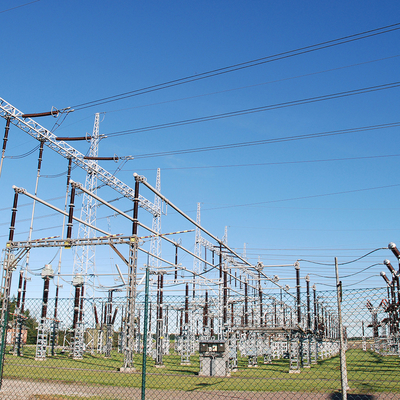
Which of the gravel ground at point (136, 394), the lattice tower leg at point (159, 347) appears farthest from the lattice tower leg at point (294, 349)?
the gravel ground at point (136, 394)

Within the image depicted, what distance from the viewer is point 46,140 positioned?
26.3 metres

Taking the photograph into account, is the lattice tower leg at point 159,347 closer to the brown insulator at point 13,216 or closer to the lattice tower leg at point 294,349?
the lattice tower leg at point 294,349

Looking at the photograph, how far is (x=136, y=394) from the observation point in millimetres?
10000

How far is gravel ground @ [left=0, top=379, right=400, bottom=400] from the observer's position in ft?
31.4

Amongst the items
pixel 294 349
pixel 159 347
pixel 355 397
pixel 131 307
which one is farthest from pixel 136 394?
pixel 294 349

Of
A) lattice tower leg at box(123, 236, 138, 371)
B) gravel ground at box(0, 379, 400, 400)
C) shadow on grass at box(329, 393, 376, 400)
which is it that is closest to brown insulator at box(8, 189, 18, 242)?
lattice tower leg at box(123, 236, 138, 371)

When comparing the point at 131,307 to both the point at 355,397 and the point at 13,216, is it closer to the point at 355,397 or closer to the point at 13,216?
the point at 355,397

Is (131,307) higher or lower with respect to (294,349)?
higher

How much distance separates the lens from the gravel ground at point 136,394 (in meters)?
9.58

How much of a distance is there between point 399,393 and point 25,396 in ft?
30.4

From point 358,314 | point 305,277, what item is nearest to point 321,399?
point 358,314

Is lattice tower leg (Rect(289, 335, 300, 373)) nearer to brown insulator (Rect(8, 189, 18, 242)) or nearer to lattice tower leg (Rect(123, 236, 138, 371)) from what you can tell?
lattice tower leg (Rect(123, 236, 138, 371))

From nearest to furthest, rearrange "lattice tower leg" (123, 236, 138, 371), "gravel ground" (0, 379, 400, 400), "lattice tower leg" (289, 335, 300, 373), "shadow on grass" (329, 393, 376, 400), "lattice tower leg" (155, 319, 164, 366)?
"gravel ground" (0, 379, 400, 400)
"shadow on grass" (329, 393, 376, 400)
"lattice tower leg" (123, 236, 138, 371)
"lattice tower leg" (289, 335, 300, 373)
"lattice tower leg" (155, 319, 164, 366)

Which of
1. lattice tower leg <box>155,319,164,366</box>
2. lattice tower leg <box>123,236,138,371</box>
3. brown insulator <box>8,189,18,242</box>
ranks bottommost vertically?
lattice tower leg <box>155,319,164,366</box>
